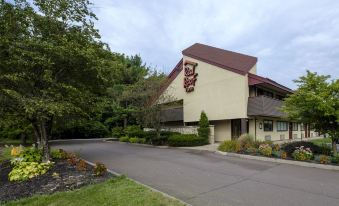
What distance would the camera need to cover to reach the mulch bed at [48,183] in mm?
7400

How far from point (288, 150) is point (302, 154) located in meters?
1.10

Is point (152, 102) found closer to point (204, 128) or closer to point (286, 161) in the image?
point (204, 128)

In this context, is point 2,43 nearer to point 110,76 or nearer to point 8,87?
point 8,87

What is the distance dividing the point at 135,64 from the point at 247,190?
1390 inches

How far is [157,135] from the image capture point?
22.9 meters

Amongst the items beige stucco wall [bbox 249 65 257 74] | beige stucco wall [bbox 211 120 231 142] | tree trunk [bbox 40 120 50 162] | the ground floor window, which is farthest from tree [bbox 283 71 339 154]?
the ground floor window

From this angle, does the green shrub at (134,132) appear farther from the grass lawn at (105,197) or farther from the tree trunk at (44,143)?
the grass lawn at (105,197)

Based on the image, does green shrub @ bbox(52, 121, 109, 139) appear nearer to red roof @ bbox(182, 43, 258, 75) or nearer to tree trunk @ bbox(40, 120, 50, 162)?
red roof @ bbox(182, 43, 258, 75)

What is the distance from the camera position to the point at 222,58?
24.1 metres

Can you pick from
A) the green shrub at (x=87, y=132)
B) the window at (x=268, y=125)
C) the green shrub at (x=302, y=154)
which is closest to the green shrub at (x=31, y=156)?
the green shrub at (x=302, y=154)

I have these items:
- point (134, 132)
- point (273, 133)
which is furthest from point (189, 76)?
point (273, 133)

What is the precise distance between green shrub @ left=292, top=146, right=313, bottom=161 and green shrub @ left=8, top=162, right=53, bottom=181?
34.7 ft

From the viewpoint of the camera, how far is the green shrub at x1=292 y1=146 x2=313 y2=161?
12.2m

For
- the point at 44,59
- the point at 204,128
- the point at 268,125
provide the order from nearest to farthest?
the point at 44,59 → the point at 204,128 → the point at 268,125
